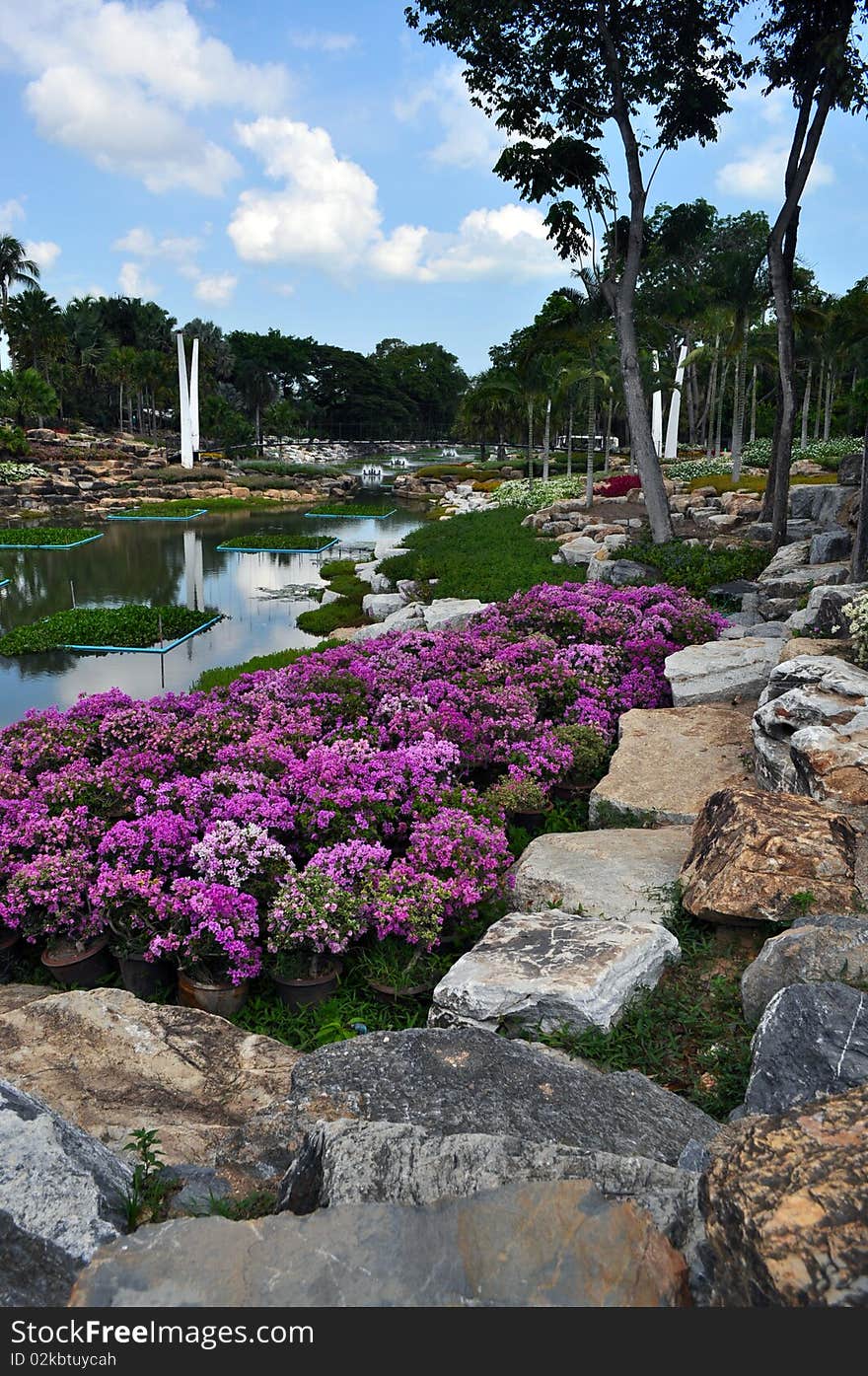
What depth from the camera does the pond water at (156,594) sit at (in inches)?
496

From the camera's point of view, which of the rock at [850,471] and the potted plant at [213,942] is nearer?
the potted plant at [213,942]

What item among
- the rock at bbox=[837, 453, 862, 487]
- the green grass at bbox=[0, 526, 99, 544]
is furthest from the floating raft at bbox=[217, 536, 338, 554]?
the rock at bbox=[837, 453, 862, 487]

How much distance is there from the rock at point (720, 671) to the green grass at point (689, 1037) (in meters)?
4.28

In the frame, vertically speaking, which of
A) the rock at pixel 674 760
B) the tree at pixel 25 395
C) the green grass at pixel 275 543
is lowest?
the rock at pixel 674 760

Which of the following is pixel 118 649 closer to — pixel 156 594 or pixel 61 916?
pixel 156 594

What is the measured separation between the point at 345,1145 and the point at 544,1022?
173 cm

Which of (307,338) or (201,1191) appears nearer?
(201,1191)

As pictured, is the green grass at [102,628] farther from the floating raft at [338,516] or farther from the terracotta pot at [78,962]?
the floating raft at [338,516]

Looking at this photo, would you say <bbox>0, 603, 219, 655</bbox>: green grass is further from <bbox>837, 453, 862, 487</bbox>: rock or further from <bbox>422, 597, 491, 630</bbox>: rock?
<bbox>837, 453, 862, 487</bbox>: rock

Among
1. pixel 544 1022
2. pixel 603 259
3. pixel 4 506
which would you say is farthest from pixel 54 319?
pixel 544 1022

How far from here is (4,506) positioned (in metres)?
38.4

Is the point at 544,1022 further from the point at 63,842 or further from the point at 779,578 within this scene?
the point at 779,578

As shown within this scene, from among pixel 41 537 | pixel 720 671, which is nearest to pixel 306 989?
pixel 720 671

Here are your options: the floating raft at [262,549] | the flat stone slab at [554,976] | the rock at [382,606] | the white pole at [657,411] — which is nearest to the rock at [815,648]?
the flat stone slab at [554,976]
